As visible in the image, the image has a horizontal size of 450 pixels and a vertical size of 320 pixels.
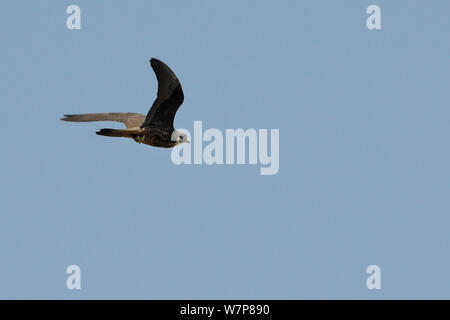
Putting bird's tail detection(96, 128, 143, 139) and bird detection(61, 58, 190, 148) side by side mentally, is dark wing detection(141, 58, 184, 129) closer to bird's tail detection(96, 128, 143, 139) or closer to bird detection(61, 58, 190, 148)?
bird detection(61, 58, 190, 148)

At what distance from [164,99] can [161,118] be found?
17.1 inches


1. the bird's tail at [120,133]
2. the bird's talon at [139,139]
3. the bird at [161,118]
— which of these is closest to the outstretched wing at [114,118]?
the bird at [161,118]

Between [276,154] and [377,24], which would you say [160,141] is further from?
[377,24]

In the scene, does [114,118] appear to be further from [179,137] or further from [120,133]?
[120,133]

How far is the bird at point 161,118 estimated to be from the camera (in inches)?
720

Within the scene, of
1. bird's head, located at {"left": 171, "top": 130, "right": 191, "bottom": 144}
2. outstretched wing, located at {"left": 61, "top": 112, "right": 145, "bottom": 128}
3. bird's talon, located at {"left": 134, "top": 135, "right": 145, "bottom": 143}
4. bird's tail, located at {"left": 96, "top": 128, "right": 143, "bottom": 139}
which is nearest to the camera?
bird's tail, located at {"left": 96, "top": 128, "right": 143, "bottom": 139}

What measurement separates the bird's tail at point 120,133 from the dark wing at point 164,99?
0.27 m

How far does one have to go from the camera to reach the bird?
720 inches

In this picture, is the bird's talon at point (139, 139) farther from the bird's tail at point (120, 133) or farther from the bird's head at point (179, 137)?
the bird's head at point (179, 137)

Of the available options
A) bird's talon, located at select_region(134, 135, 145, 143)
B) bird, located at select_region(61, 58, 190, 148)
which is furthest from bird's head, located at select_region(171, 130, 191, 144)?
bird's talon, located at select_region(134, 135, 145, 143)
